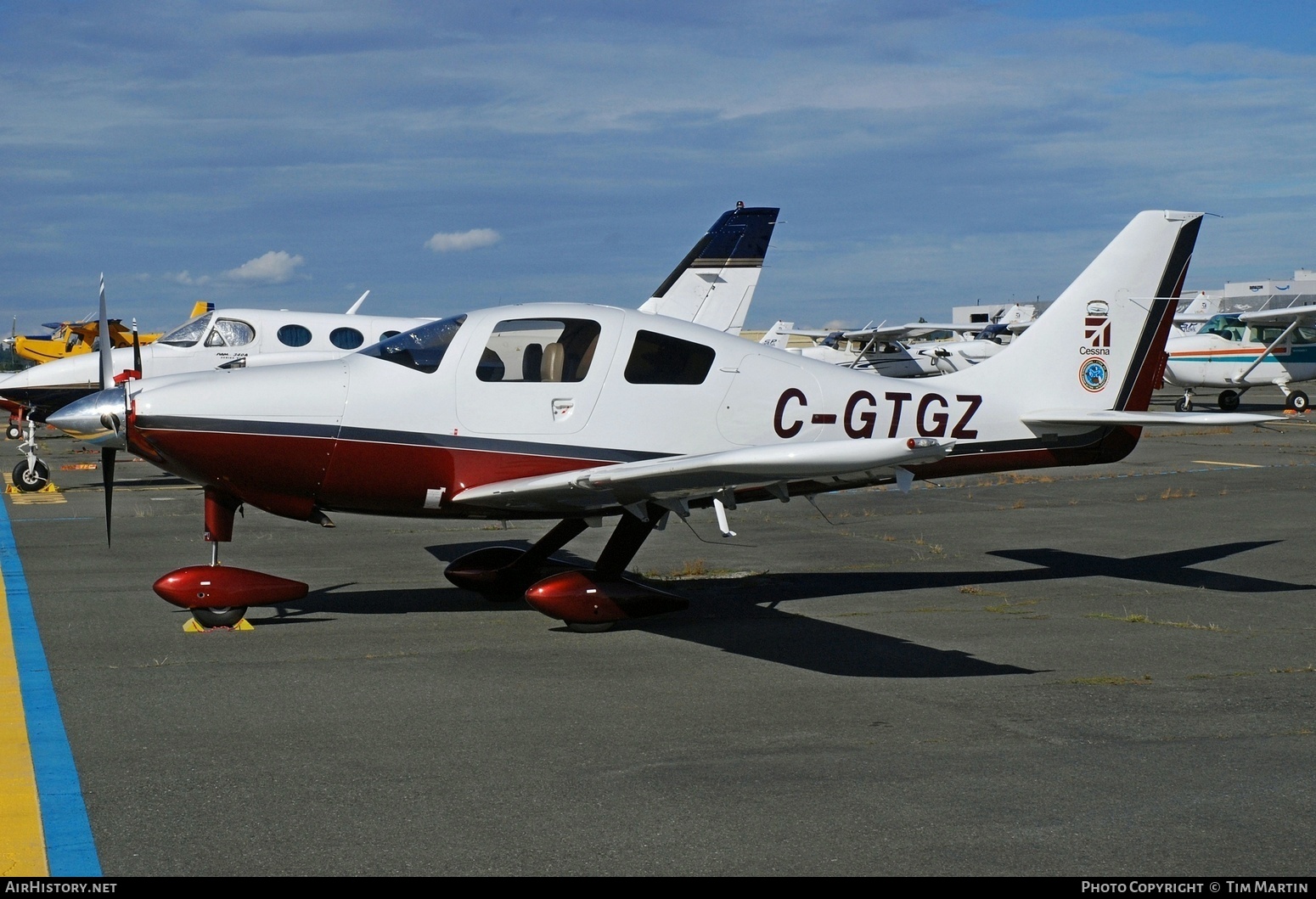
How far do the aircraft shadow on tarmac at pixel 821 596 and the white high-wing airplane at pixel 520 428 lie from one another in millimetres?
492

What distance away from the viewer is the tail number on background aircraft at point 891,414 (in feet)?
30.8

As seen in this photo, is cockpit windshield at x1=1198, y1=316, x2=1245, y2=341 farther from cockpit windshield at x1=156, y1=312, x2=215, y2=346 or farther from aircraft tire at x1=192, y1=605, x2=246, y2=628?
aircraft tire at x1=192, y1=605, x2=246, y2=628

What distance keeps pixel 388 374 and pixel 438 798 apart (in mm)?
4296

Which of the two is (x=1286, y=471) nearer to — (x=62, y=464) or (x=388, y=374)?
(x=388, y=374)

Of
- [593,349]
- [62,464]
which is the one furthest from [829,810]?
[62,464]

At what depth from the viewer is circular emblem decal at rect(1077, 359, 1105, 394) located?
10430 millimetres

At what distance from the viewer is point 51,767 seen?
5.43 m

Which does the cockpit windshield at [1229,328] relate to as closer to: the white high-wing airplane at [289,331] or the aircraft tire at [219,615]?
the white high-wing airplane at [289,331]

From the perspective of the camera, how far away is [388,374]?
8.67 metres

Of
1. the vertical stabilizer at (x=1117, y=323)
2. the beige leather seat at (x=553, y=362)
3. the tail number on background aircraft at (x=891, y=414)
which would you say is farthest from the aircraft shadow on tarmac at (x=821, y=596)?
the beige leather seat at (x=553, y=362)

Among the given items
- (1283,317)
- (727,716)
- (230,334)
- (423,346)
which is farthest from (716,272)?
(1283,317)

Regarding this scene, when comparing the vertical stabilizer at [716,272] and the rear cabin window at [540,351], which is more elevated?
the vertical stabilizer at [716,272]

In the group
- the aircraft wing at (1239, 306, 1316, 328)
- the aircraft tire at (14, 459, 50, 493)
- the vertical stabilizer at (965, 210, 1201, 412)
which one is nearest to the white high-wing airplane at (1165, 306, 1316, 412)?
the aircraft wing at (1239, 306, 1316, 328)

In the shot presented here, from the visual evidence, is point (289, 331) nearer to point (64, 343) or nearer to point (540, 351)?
point (540, 351)
